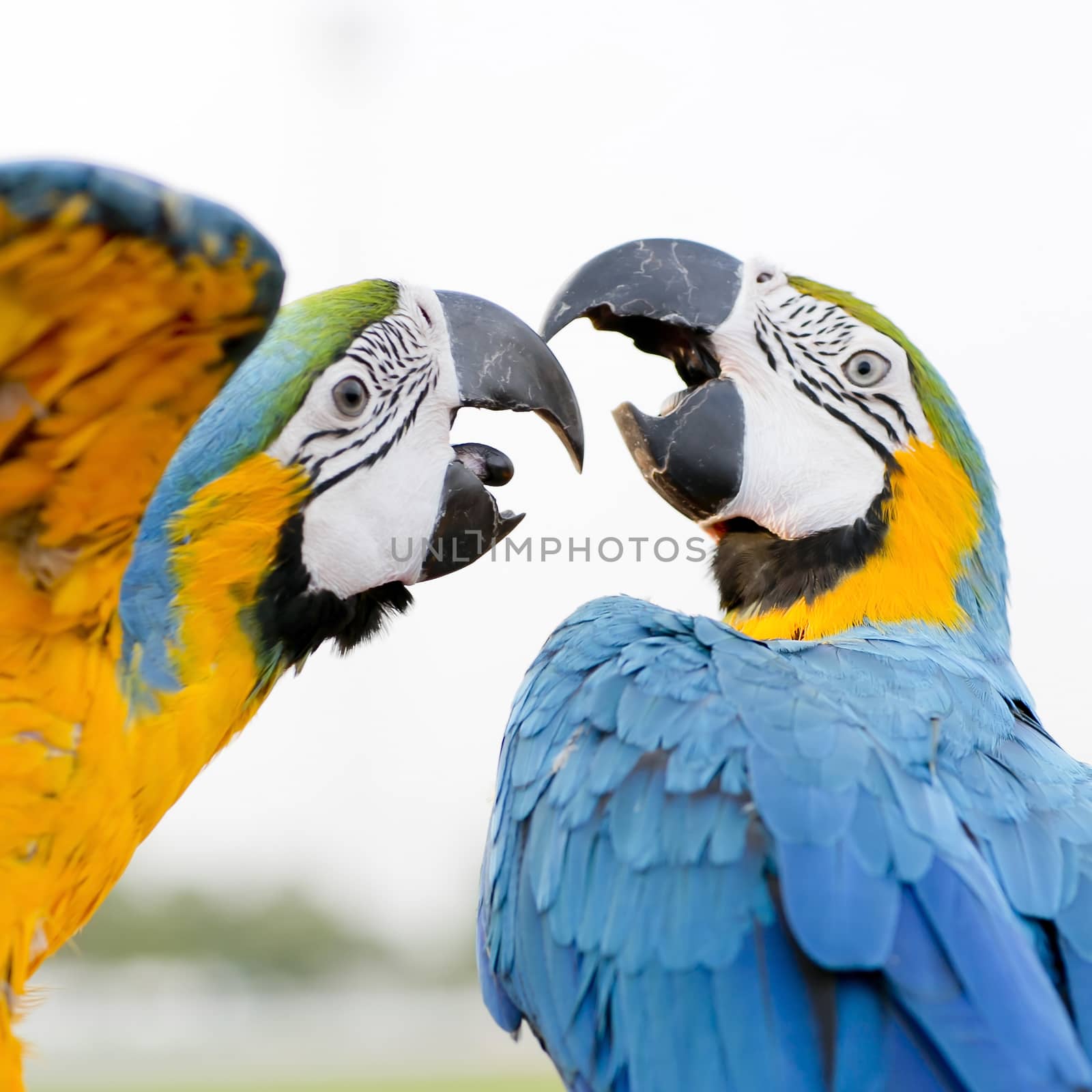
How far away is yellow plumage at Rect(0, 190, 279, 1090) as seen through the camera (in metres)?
1.04

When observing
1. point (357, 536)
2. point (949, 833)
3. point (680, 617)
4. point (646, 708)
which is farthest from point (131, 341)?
point (949, 833)

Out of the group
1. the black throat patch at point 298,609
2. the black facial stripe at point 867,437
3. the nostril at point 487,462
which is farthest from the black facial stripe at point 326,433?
the black facial stripe at point 867,437

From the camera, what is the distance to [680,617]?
176 cm

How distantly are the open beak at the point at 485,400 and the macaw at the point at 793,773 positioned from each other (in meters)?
0.18

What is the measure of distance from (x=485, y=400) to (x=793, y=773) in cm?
83

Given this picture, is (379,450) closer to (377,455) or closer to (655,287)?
(377,455)

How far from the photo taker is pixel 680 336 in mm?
2168

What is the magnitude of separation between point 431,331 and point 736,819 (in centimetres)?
96

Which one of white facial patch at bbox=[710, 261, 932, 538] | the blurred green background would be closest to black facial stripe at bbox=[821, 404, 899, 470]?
white facial patch at bbox=[710, 261, 932, 538]

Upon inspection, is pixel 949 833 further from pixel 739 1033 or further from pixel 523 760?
pixel 523 760

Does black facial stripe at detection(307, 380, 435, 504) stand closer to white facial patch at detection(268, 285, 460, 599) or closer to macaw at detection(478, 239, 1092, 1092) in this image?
white facial patch at detection(268, 285, 460, 599)

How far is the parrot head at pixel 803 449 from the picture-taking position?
1.97 m

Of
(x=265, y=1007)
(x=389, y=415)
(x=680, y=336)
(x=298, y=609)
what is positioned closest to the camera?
(x=298, y=609)

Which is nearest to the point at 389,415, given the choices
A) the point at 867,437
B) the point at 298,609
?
the point at 298,609
